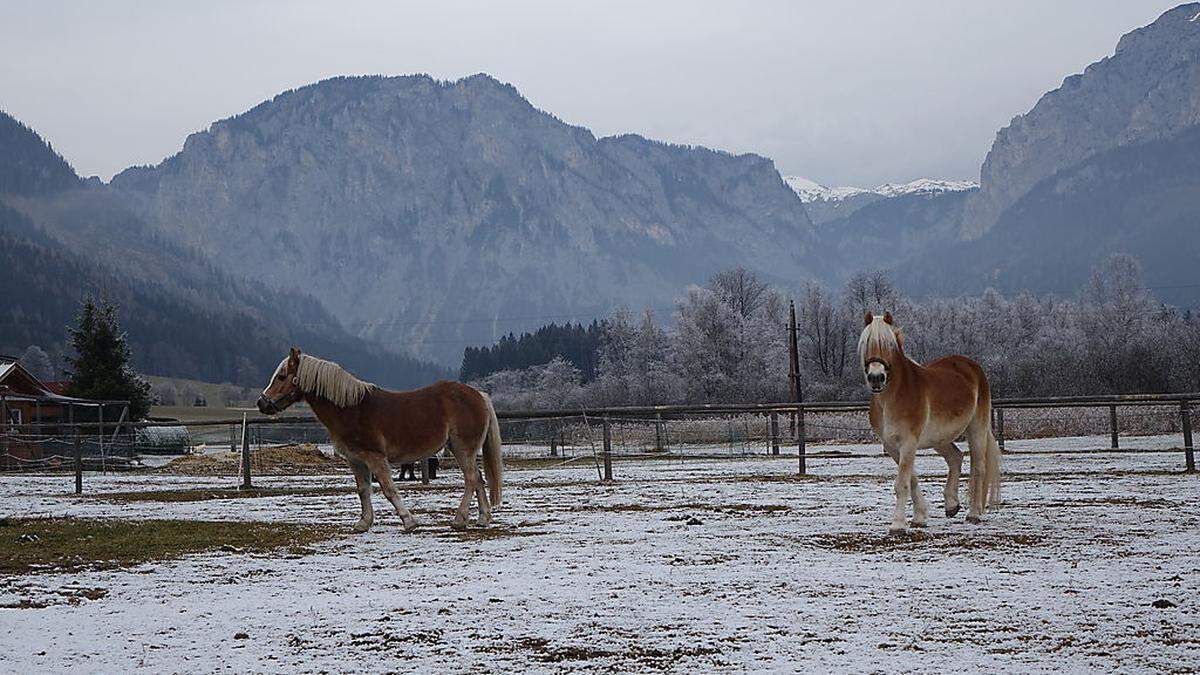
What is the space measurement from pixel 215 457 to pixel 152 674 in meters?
26.4

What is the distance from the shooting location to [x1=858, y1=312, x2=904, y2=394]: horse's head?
10629 mm

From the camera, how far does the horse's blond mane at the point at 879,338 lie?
35.8 ft

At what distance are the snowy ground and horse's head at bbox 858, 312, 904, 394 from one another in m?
1.52

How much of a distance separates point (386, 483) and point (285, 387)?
1634 millimetres

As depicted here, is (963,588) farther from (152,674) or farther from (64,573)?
(64,573)

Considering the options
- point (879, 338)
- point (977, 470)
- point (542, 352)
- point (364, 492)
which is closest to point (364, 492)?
point (364, 492)

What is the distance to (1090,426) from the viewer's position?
37.2m

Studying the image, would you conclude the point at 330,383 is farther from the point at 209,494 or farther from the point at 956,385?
the point at 209,494

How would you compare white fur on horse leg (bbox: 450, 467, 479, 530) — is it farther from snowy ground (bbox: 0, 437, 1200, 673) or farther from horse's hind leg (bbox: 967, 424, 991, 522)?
horse's hind leg (bbox: 967, 424, 991, 522)

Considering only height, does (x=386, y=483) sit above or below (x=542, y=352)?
below

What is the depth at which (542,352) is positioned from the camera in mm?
136375

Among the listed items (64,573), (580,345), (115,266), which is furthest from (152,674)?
(115,266)

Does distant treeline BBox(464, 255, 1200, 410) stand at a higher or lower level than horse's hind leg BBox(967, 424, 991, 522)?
higher

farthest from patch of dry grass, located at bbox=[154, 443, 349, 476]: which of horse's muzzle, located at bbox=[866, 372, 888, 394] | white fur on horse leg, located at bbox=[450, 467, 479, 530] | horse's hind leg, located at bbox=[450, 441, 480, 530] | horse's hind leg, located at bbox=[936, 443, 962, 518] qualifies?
horse's muzzle, located at bbox=[866, 372, 888, 394]
